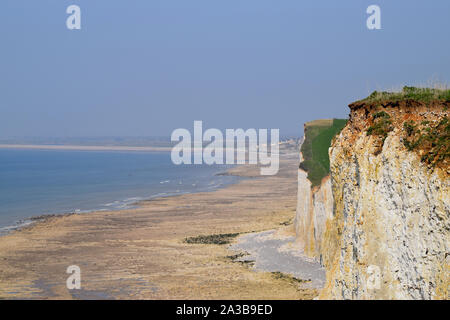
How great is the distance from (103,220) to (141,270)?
825 inches

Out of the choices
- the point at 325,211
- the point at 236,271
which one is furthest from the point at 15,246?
the point at 325,211

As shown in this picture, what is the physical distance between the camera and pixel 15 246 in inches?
1484

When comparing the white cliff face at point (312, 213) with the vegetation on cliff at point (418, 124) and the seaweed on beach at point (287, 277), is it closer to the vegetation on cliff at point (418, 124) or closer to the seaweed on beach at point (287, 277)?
the seaweed on beach at point (287, 277)

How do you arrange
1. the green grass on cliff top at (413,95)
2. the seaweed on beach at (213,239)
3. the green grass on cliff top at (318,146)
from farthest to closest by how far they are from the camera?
1. the seaweed on beach at (213,239)
2. the green grass on cliff top at (318,146)
3. the green grass on cliff top at (413,95)

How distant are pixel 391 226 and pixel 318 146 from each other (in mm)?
24600

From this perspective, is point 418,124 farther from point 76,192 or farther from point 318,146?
point 76,192

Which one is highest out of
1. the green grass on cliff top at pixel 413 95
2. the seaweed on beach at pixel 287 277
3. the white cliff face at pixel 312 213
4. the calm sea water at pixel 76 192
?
the green grass on cliff top at pixel 413 95

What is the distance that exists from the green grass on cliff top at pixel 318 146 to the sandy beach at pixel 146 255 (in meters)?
5.29

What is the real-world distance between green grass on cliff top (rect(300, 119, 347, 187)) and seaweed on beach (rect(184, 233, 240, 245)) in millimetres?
8527

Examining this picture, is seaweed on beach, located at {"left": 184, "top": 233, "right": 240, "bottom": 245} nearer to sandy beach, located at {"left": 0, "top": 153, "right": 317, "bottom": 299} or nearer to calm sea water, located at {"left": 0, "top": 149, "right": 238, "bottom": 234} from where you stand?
sandy beach, located at {"left": 0, "top": 153, "right": 317, "bottom": 299}

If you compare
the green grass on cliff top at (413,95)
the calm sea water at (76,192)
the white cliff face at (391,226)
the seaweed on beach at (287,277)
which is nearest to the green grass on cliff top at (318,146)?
the seaweed on beach at (287,277)

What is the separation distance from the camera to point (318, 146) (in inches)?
1425

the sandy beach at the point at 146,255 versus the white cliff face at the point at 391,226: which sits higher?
the white cliff face at the point at 391,226

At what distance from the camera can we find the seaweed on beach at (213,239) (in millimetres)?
36719
